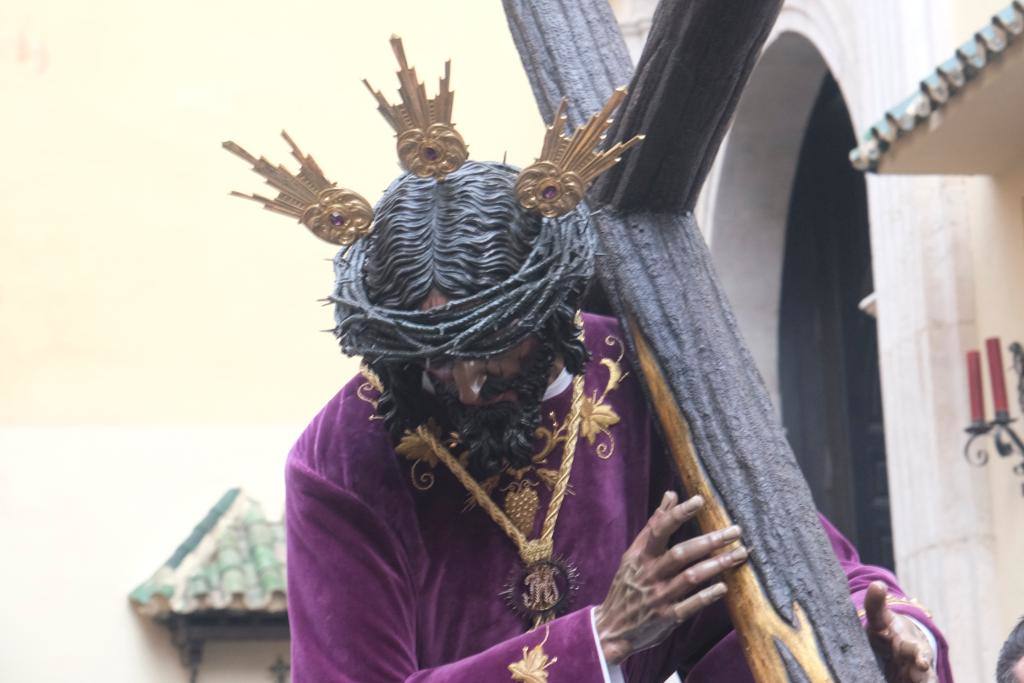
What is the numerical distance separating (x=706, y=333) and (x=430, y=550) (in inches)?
24.5

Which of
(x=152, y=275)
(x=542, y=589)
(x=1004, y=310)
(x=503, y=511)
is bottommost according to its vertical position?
(x=542, y=589)

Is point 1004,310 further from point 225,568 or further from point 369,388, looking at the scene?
point 225,568

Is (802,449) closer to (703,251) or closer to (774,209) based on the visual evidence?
(774,209)

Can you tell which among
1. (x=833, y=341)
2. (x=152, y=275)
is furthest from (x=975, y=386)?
(x=152, y=275)

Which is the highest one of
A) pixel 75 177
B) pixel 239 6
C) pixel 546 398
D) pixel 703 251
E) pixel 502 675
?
pixel 239 6

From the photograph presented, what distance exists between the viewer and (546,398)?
3.42 metres

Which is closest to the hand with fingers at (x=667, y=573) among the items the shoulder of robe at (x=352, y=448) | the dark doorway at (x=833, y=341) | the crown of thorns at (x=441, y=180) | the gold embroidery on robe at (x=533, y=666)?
the gold embroidery on robe at (x=533, y=666)

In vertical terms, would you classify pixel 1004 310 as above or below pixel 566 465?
above

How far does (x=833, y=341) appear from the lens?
31.8ft

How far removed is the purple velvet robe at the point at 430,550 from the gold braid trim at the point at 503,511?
0.06 feet

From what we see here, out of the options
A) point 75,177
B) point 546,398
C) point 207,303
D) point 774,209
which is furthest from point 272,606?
point 546,398

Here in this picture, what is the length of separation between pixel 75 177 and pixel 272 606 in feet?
8.19

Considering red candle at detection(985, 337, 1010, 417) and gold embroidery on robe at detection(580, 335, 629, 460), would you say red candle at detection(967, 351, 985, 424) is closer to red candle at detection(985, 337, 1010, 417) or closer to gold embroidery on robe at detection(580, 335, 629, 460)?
red candle at detection(985, 337, 1010, 417)

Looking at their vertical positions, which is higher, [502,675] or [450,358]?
[450,358]
